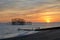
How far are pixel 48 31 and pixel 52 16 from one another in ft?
15.4

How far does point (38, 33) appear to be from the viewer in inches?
565

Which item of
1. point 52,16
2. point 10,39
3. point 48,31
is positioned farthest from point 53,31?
point 52,16

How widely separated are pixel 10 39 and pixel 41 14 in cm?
703

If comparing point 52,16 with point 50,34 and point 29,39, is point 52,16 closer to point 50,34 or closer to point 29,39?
point 50,34

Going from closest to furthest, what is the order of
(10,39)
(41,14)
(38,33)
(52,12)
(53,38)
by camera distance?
1. (53,38)
2. (10,39)
3. (38,33)
4. (52,12)
5. (41,14)

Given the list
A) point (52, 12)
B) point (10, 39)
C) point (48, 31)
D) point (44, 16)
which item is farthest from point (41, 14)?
point (10, 39)

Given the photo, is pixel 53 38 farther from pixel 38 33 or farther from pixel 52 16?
pixel 52 16

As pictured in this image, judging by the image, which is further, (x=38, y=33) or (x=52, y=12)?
(x=52, y=12)

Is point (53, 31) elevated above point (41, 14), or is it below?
below

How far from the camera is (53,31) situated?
14.3 meters

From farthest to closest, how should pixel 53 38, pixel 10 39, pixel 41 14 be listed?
pixel 41 14 → pixel 10 39 → pixel 53 38

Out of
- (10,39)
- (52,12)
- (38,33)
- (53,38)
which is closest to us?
(53,38)

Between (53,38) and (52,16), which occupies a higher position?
(52,16)

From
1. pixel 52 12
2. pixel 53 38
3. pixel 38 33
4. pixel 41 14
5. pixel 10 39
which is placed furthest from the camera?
pixel 41 14
